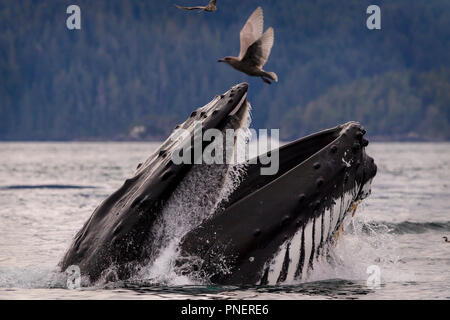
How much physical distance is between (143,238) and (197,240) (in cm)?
50

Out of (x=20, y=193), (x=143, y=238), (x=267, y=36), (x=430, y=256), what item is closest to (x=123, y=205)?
(x=143, y=238)

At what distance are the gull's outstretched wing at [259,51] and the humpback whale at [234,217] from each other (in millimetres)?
605

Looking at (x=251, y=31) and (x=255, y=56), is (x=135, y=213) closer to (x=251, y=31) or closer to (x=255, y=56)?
(x=255, y=56)

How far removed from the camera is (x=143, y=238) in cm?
594

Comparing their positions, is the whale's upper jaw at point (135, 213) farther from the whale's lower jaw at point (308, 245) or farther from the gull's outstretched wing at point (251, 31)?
the whale's lower jaw at point (308, 245)

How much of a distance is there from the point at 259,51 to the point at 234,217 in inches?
60.8

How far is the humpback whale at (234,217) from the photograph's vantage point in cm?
593

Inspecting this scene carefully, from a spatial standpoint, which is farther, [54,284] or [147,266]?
[54,284]

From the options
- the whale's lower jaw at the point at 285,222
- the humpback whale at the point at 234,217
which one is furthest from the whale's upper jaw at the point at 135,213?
the whale's lower jaw at the point at 285,222

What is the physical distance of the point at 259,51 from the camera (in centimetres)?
676

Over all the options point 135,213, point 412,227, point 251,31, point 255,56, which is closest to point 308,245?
point 135,213

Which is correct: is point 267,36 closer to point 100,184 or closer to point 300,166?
point 300,166

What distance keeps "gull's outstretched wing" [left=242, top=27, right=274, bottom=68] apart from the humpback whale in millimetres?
605

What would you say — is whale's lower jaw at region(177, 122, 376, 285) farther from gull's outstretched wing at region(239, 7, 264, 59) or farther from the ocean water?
gull's outstretched wing at region(239, 7, 264, 59)
